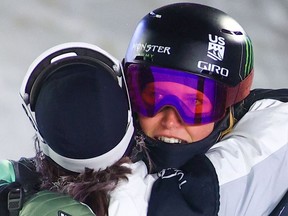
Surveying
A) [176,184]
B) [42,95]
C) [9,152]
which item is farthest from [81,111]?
[9,152]

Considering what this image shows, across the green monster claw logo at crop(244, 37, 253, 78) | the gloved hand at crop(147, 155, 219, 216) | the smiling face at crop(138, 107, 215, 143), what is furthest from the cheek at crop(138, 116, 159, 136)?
the green monster claw logo at crop(244, 37, 253, 78)

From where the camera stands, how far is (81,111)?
80 cm

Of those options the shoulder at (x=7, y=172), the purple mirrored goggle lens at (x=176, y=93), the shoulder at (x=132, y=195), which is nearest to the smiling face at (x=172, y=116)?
the purple mirrored goggle lens at (x=176, y=93)

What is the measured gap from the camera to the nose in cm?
101

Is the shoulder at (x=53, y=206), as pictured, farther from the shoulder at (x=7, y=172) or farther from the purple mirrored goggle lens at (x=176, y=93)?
the purple mirrored goggle lens at (x=176, y=93)

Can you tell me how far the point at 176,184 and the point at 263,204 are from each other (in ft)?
0.51

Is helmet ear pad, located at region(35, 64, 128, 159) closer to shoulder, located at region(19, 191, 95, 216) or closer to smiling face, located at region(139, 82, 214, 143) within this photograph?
shoulder, located at region(19, 191, 95, 216)

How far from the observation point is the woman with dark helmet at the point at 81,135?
0.80 meters

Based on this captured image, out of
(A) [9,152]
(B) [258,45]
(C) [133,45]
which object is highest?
(C) [133,45]

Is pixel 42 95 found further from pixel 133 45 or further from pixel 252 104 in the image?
pixel 252 104

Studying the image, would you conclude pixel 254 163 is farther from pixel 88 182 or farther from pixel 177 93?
pixel 88 182

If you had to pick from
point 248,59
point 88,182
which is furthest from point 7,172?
point 248,59

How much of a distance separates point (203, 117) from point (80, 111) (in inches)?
11.6

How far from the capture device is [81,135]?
2.64 ft
